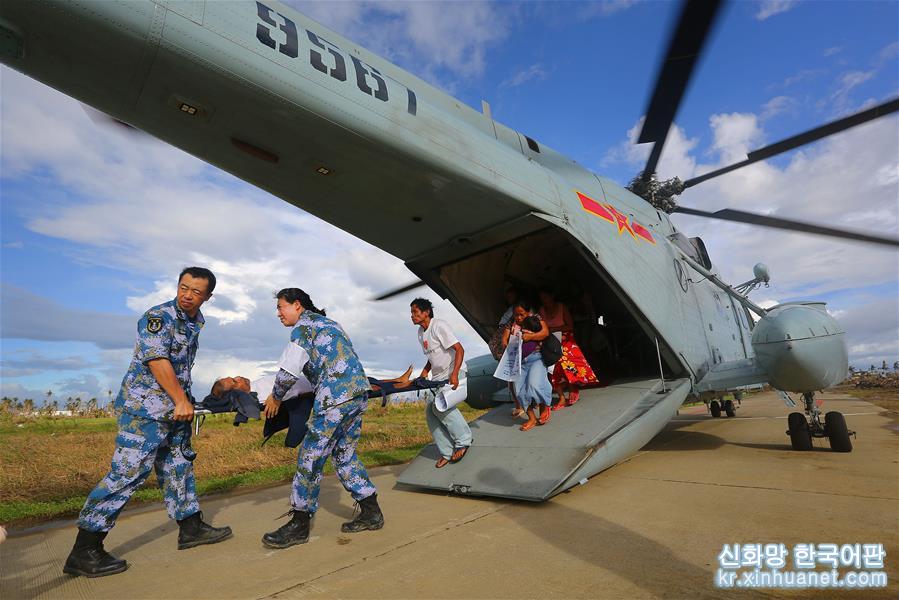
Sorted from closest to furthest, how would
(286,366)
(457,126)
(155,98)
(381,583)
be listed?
(381,583)
(155,98)
(286,366)
(457,126)

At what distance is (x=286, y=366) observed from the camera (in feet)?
11.0

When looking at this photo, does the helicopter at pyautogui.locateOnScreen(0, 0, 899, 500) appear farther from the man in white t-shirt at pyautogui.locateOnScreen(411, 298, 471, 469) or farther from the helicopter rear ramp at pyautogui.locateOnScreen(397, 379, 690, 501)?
the man in white t-shirt at pyautogui.locateOnScreen(411, 298, 471, 469)

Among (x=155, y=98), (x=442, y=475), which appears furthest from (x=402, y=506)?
(x=155, y=98)

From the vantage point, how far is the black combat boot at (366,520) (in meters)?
3.33

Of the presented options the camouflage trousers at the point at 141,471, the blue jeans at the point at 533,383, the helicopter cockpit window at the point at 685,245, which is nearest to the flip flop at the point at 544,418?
the blue jeans at the point at 533,383

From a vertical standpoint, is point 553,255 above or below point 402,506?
Answer: above

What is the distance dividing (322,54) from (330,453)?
9.40ft

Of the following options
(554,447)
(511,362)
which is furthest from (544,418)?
(554,447)

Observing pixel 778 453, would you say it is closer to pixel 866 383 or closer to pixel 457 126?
pixel 457 126

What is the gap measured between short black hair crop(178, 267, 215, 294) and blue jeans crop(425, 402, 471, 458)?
232 cm

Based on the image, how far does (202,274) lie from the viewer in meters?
3.23

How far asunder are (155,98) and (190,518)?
9.20ft

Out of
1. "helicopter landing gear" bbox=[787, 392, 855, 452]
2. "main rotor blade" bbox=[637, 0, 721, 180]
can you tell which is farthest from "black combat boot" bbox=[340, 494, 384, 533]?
"helicopter landing gear" bbox=[787, 392, 855, 452]

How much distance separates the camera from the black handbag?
201 inches
